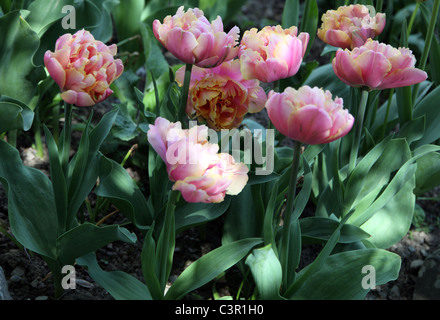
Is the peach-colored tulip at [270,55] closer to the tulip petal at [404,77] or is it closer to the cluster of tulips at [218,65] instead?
the cluster of tulips at [218,65]

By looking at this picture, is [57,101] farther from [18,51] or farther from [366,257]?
[366,257]

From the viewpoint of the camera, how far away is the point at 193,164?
1.05 metres

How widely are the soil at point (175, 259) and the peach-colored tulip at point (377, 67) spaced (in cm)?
72

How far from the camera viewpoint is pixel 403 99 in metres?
1.97

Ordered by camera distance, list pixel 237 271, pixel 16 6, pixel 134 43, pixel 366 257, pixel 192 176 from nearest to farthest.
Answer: pixel 192 176
pixel 366 257
pixel 237 271
pixel 16 6
pixel 134 43

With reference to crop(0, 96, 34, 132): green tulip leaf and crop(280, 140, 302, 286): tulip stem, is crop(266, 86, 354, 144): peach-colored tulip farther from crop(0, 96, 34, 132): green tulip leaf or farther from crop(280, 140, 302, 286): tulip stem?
crop(0, 96, 34, 132): green tulip leaf

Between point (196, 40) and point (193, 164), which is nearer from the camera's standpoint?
point (193, 164)

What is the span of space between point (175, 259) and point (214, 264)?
0.52m

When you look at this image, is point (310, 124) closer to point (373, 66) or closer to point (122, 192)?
point (373, 66)

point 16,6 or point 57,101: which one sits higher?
point 16,6

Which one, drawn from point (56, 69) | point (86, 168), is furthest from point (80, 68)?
point (86, 168)

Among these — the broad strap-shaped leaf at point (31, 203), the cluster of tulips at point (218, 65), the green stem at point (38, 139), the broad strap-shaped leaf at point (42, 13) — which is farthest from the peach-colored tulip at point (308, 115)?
the green stem at point (38, 139)
